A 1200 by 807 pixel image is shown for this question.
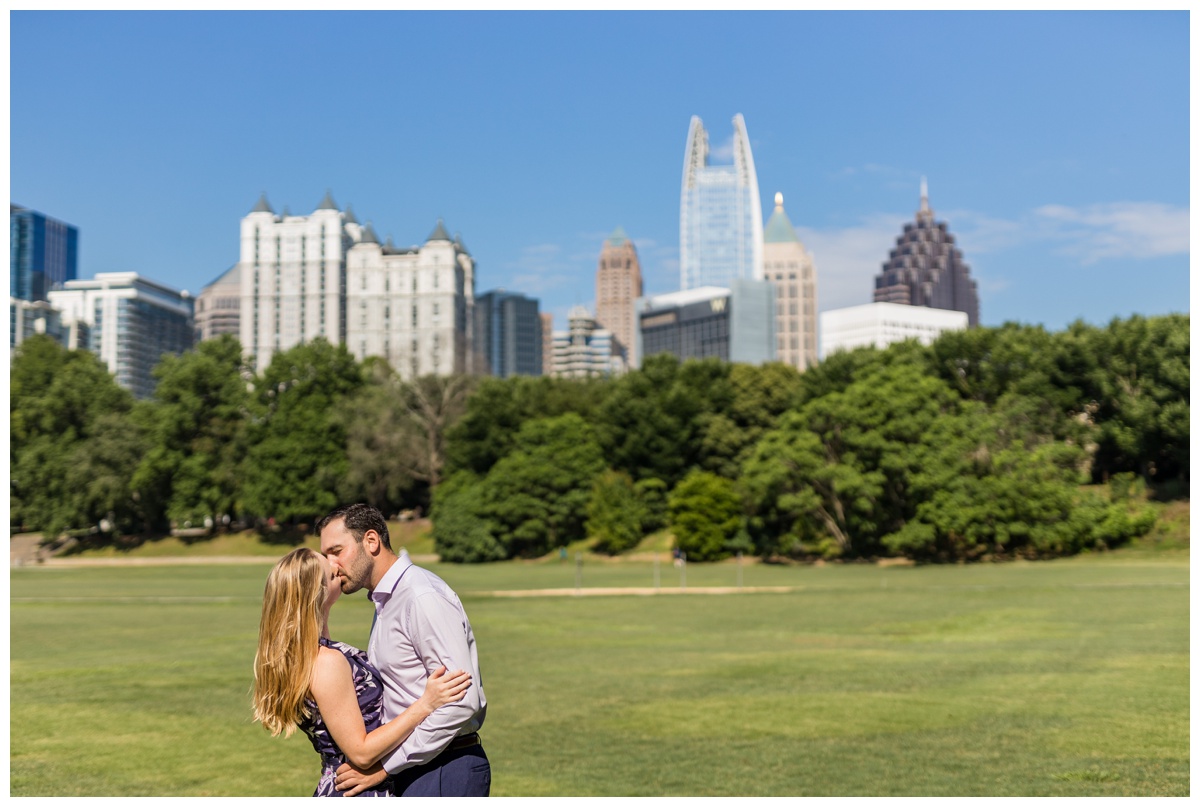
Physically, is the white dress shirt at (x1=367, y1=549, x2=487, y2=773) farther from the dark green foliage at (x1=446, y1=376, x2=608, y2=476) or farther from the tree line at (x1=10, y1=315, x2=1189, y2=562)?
the dark green foliage at (x1=446, y1=376, x2=608, y2=476)

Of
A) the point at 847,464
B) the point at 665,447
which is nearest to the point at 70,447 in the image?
the point at 665,447

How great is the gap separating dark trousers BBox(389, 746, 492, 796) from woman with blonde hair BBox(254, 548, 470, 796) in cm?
9

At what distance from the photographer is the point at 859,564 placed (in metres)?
51.9

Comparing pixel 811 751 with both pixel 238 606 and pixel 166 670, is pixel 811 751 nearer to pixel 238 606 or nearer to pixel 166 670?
pixel 166 670

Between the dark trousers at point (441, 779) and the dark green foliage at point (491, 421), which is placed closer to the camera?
the dark trousers at point (441, 779)

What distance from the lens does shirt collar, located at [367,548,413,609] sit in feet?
15.4

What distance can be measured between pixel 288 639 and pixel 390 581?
537 millimetres

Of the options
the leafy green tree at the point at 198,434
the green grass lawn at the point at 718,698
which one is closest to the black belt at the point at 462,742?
the green grass lawn at the point at 718,698

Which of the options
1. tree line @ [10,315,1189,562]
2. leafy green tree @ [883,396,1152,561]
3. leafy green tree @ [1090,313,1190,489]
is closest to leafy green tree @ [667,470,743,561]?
tree line @ [10,315,1189,562]

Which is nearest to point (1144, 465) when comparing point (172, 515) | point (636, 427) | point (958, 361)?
point (958, 361)

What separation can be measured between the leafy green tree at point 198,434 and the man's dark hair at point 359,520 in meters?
72.6

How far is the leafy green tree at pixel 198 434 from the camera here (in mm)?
73375

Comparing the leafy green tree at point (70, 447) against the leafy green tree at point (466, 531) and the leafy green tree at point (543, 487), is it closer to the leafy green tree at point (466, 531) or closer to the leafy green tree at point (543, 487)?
the leafy green tree at point (466, 531)

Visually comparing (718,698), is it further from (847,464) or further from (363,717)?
(847,464)
